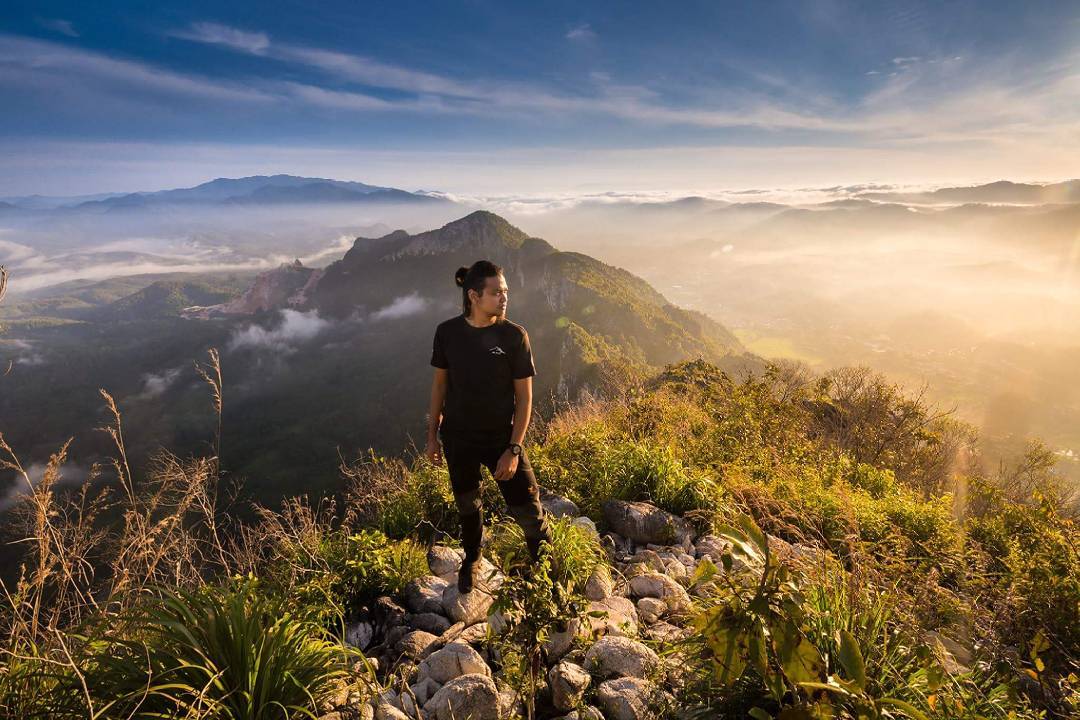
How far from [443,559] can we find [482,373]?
2.08 meters

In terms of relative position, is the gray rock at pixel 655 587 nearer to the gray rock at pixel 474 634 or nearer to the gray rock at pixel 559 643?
the gray rock at pixel 559 643

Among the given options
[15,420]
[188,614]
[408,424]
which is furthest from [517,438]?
[15,420]

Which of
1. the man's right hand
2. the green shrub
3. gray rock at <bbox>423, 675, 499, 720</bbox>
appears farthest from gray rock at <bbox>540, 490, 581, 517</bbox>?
the green shrub

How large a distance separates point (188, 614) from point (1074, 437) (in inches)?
4769

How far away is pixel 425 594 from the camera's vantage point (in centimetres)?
383

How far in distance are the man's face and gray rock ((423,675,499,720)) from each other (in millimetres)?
2347

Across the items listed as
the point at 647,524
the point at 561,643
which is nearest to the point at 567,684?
the point at 561,643

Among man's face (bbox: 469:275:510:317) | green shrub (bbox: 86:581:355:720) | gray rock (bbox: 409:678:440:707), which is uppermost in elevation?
man's face (bbox: 469:275:510:317)

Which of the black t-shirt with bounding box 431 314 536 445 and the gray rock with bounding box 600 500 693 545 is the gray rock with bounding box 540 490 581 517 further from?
the black t-shirt with bounding box 431 314 536 445

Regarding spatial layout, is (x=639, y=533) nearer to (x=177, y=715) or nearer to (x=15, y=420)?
(x=177, y=715)

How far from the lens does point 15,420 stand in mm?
111000

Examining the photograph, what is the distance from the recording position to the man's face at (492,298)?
3.31m

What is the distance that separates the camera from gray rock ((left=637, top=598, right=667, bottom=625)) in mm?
3576

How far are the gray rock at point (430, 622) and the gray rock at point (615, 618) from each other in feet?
3.80
